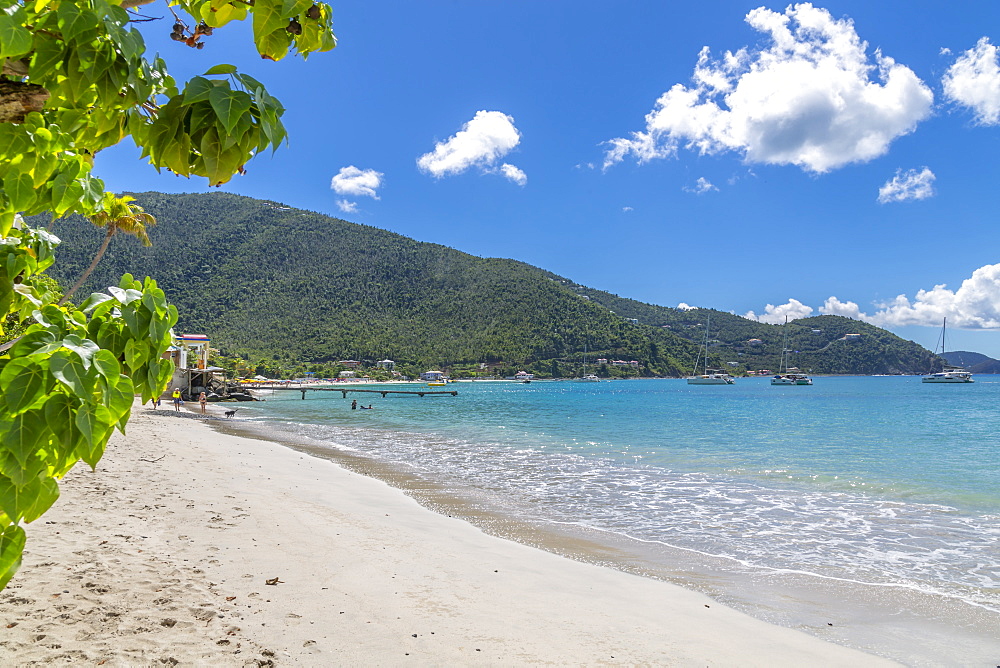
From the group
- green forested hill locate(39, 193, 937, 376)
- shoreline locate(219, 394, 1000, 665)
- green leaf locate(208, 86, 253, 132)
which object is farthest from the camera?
green forested hill locate(39, 193, 937, 376)

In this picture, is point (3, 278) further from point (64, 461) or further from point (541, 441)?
point (541, 441)

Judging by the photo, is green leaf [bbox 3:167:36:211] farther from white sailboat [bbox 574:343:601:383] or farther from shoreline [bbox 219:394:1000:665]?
white sailboat [bbox 574:343:601:383]

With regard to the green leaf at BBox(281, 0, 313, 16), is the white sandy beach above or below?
below

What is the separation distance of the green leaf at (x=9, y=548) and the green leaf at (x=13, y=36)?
955 millimetres

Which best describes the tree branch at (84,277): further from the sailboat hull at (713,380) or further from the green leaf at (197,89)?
the sailboat hull at (713,380)

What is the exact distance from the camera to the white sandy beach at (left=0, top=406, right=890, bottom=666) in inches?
158

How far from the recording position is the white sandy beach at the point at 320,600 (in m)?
4.00

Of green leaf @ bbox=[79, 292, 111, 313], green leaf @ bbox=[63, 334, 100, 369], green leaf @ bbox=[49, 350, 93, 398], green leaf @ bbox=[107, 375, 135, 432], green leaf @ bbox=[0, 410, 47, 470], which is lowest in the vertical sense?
green leaf @ bbox=[0, 410, 47, 470]

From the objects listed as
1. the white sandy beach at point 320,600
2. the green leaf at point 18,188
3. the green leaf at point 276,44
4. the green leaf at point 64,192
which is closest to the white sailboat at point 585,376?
the white sandy beach at point 320,600

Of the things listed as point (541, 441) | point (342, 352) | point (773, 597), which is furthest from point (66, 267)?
point (773, 597)

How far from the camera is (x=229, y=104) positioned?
1.10 meters

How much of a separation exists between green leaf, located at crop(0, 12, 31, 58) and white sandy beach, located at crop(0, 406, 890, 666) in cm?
Result: 394

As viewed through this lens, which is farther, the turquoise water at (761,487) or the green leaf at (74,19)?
the turquoise water at (761,487)

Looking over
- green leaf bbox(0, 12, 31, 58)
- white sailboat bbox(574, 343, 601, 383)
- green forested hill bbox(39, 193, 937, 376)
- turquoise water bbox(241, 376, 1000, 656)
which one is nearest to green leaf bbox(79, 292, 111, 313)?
green leaf bbox(0, 12, 31, 58)
